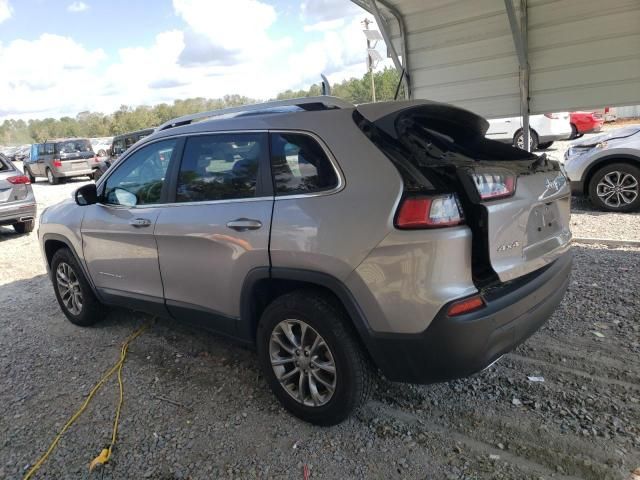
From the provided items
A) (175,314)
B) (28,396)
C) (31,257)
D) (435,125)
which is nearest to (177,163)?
(175,314)

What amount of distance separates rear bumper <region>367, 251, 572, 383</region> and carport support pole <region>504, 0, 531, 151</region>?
3570 mm

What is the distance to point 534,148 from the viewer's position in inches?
613

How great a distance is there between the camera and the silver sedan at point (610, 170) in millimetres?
7113

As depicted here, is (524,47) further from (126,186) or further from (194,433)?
(194,433)

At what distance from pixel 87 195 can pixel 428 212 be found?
2981mm

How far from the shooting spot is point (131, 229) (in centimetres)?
366

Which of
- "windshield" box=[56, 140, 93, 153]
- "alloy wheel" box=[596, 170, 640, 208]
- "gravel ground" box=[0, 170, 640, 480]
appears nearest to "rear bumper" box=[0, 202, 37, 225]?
"gravel ground" box=[0, 170, 640, 480]

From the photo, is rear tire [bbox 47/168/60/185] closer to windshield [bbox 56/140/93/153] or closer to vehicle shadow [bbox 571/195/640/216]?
windshield [bbox 56/140/93/153]

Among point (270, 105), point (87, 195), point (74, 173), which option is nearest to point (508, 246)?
point (270, 105)

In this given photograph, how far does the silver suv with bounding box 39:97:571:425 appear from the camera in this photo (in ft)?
7.50

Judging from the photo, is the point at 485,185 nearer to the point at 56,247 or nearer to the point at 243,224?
the point at 243,224

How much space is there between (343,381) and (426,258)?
841 millimetres

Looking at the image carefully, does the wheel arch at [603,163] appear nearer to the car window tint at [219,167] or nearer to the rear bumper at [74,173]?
the car window tint at [219,167]

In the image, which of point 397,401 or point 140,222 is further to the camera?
point 140,222
